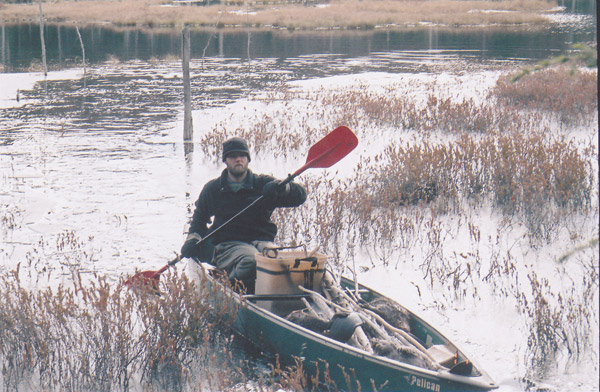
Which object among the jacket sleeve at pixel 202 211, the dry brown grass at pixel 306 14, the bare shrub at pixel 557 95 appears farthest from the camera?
the dry brown grass at pixel 306 14

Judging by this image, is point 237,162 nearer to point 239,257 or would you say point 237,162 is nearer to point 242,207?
point 242,207

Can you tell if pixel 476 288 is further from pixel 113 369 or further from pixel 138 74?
pixel 138 74

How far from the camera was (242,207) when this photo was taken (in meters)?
6.53

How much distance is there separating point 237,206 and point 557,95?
392 inches

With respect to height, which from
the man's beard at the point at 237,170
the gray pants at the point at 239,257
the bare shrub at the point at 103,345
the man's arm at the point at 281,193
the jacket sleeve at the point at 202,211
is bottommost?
the bare shrub at the point at 103,345

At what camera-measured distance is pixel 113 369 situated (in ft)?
16.6

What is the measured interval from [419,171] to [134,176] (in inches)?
209

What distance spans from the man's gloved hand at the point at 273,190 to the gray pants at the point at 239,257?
0.40 m

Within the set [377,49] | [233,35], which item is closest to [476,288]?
[377,49]

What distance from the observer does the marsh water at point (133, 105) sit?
9.28m

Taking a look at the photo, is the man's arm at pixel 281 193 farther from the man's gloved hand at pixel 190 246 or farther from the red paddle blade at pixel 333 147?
the man's gloved hand at pixel 190 246

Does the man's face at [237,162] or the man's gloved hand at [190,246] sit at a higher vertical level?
the man's face at [237,162]

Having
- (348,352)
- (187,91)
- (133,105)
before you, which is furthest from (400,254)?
(133,105)

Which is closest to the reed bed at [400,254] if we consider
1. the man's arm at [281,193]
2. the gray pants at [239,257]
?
the gray pants at [239,257]
